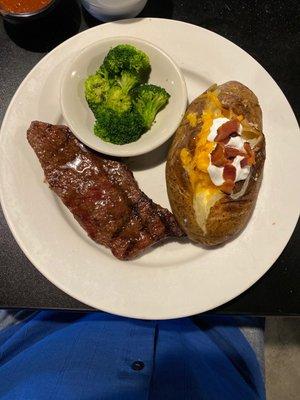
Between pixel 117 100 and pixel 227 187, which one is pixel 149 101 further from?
pixel 227 187

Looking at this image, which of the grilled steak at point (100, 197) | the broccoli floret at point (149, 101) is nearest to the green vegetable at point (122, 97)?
the broccoli floret at point (149, 101)

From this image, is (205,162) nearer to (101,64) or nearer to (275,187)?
(275,187)

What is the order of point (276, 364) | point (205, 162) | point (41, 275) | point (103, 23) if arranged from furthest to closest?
point (276, 364)
point (103, 23)
point (41, 275)
point (205, 162)

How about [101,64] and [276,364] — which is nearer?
[101,64]

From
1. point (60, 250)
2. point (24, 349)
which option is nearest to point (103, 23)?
point (60, 250)

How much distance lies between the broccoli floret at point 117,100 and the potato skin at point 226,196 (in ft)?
0.67

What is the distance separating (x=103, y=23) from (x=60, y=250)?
2.96 feet

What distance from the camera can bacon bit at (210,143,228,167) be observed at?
1354 mm

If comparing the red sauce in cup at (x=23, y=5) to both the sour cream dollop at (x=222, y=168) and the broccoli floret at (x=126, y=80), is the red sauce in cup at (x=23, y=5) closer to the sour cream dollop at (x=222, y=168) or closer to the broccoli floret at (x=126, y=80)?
the broccoli floret at (x=126, y=80)

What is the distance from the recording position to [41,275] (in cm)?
169

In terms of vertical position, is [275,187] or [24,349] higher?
[275,187]

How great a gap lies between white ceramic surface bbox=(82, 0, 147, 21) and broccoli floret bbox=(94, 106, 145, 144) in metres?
0.39

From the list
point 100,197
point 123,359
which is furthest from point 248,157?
point 123,359

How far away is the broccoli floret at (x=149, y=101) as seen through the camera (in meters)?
1.58
